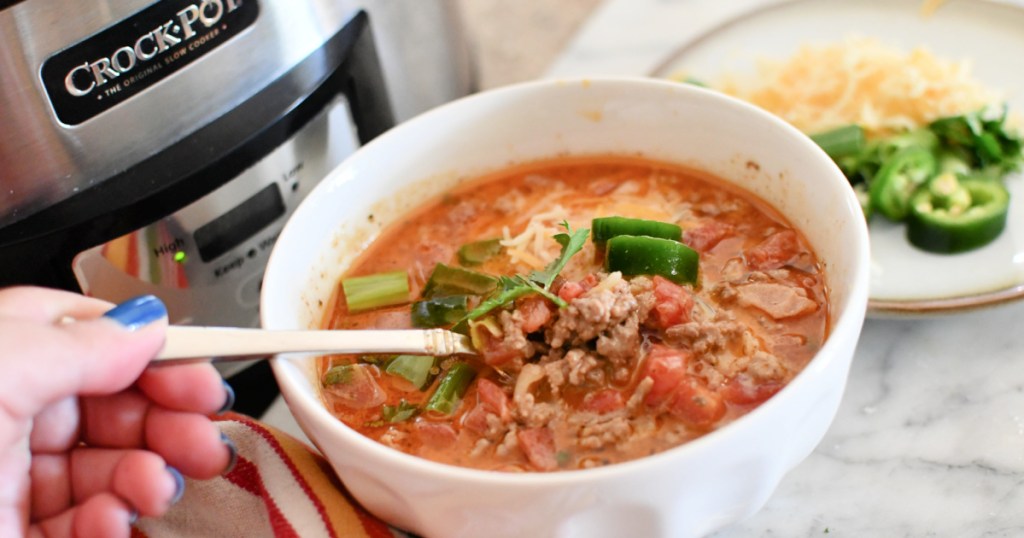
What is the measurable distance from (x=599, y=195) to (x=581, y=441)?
0.60 metres

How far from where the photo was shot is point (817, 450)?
4.71 ft

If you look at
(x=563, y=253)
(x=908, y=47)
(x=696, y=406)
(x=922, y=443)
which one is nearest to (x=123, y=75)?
(x=563, y=253)

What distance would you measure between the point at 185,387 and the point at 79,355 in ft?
0.50

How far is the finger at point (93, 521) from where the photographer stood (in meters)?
1.12

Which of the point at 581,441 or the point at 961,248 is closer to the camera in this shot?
the point at 581,441

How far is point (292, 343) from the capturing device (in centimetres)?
115

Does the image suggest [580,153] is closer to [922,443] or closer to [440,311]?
[440,311]

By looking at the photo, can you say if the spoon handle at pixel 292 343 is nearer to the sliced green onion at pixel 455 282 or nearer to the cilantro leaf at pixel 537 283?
the cilantro leaf at pixel 537 283

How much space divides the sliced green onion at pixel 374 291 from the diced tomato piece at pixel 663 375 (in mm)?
470

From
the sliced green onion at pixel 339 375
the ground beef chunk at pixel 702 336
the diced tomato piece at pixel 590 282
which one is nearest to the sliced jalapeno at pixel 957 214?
the ground beef chunk at pixel 702 336

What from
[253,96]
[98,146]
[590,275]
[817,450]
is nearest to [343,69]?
[253,96]

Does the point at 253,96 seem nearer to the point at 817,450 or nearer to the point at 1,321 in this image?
→ the point at 1,321

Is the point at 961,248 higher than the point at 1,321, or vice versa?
the point at 1,321

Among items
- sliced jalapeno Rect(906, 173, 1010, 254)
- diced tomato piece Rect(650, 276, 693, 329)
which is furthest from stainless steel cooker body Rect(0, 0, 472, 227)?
sliced jalapeno Rect(906, 173, 1010, 254)
